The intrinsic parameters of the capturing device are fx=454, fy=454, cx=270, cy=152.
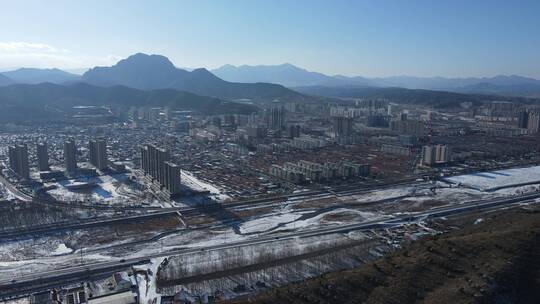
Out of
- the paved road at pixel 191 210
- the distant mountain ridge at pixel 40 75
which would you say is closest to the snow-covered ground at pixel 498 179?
the paved road at pixel 191 210

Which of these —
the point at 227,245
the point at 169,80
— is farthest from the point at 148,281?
the point at 169,80

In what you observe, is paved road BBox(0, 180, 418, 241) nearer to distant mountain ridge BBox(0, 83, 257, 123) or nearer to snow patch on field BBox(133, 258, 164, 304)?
snow patch on field BBox(133, 258, 164, 304)

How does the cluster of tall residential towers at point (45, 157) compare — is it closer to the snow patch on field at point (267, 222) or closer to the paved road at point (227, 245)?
the snow patch on field at point (267, 222)

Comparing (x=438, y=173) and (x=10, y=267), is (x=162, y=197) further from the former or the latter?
(x=438, y=173)

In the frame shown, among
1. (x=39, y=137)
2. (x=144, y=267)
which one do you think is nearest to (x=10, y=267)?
(x=144, y=267)

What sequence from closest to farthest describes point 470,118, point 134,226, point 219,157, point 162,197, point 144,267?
point 144,267 → point 134,226 → point 162,197 → point 219,157 → point 470,118

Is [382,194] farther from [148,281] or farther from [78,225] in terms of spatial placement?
[78,225]
